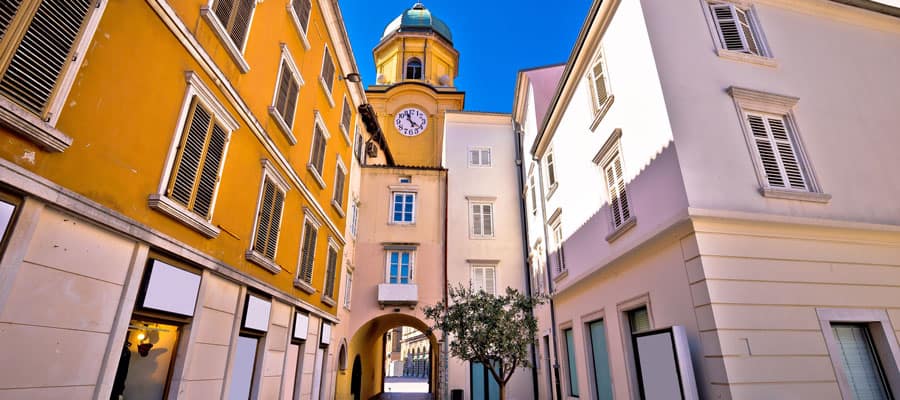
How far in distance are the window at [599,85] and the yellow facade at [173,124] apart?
7.98 metres

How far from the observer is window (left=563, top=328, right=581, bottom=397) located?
1229cm

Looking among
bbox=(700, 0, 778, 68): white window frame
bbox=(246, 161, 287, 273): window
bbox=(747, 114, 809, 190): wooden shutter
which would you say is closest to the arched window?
bbox=(246, 161, 287, 273): window

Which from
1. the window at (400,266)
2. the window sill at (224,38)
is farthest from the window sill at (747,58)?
the window at (400,266)

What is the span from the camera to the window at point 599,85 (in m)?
10.6

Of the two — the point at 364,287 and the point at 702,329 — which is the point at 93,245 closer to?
the point at 702,329

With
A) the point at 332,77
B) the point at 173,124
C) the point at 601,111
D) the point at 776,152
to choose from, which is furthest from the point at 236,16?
the point at 776,152

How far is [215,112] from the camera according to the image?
7.70 m

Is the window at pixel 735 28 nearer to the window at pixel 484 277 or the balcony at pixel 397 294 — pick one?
the window at pixel 484 277

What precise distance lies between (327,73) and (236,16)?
6.28 metres

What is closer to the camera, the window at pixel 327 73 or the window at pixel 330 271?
the window at pixel 327 73

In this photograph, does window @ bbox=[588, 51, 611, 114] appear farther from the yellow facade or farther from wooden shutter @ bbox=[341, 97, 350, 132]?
wooden shutter @ bbox=[341, 97, 350, 132]

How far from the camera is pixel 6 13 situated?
404 cm

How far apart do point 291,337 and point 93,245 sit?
7.18m

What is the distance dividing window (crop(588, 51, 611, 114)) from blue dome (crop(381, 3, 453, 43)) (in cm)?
2431
